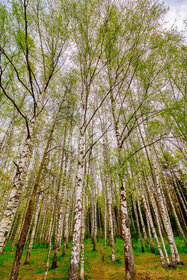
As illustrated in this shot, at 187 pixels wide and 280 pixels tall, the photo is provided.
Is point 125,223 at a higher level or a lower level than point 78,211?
lower

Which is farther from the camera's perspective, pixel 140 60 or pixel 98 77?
pixel 98 77

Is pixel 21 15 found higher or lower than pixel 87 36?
lower

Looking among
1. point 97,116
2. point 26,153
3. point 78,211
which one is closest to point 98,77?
point 97,116

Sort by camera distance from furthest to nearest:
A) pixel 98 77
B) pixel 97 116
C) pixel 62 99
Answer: pixel 97 116, pixel 98 77, pixel 62 99

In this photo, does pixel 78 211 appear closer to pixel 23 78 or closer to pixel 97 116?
pixel 23 78

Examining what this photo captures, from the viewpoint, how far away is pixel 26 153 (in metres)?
5.10

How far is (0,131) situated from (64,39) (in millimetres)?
10338

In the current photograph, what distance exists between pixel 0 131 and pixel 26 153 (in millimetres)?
9414

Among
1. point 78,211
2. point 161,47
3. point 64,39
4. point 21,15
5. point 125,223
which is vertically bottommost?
point 125,223

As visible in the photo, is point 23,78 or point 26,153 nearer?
point 26,153

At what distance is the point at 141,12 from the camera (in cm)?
634

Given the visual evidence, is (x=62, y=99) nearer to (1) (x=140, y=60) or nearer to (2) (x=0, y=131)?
(1) (x=140, y=60)

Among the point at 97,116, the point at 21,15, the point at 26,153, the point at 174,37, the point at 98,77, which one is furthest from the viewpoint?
the point at 97,116

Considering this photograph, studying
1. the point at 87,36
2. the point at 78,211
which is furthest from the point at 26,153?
the point at 87,36
